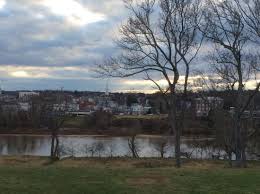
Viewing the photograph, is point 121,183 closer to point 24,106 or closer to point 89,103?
point 24,106

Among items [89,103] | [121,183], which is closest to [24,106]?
[89,103]

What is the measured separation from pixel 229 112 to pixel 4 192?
24937mm

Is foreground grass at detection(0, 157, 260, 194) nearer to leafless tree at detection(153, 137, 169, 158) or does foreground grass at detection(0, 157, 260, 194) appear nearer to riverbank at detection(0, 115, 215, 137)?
leafless tree at detection(153, 137, 169, 158)

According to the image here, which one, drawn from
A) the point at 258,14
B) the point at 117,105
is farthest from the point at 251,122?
the point at 117,105

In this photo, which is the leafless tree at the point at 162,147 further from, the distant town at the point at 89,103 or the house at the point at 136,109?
the house at the point at 136,109

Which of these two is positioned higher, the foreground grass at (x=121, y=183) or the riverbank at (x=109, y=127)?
the foreground grass at (x=121, y=183)

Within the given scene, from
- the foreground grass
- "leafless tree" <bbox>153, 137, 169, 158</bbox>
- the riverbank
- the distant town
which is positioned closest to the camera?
the foreground grass

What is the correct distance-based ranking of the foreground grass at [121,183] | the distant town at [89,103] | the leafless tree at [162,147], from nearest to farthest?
the foreground grass at [121,183] < the leafless tree at [162,147] < the distant town at [89,103]

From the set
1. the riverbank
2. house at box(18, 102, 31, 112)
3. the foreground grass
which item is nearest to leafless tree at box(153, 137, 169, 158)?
the riverbank

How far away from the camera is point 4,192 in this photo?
9492 millimetres

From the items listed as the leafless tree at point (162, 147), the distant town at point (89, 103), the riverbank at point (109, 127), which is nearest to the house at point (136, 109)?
the distant town at point (89, 103)

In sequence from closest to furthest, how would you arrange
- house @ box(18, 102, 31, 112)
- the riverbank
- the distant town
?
1. the distant town
2. the riverbank
3. house @ box(18, 102, 31, 112)

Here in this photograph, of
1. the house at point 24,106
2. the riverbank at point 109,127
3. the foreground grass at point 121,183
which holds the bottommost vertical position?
the riverbank at point 109,127

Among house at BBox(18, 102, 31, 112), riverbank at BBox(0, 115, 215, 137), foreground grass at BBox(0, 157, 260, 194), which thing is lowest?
riverbank at BBox(0, 115, 215, 137)
